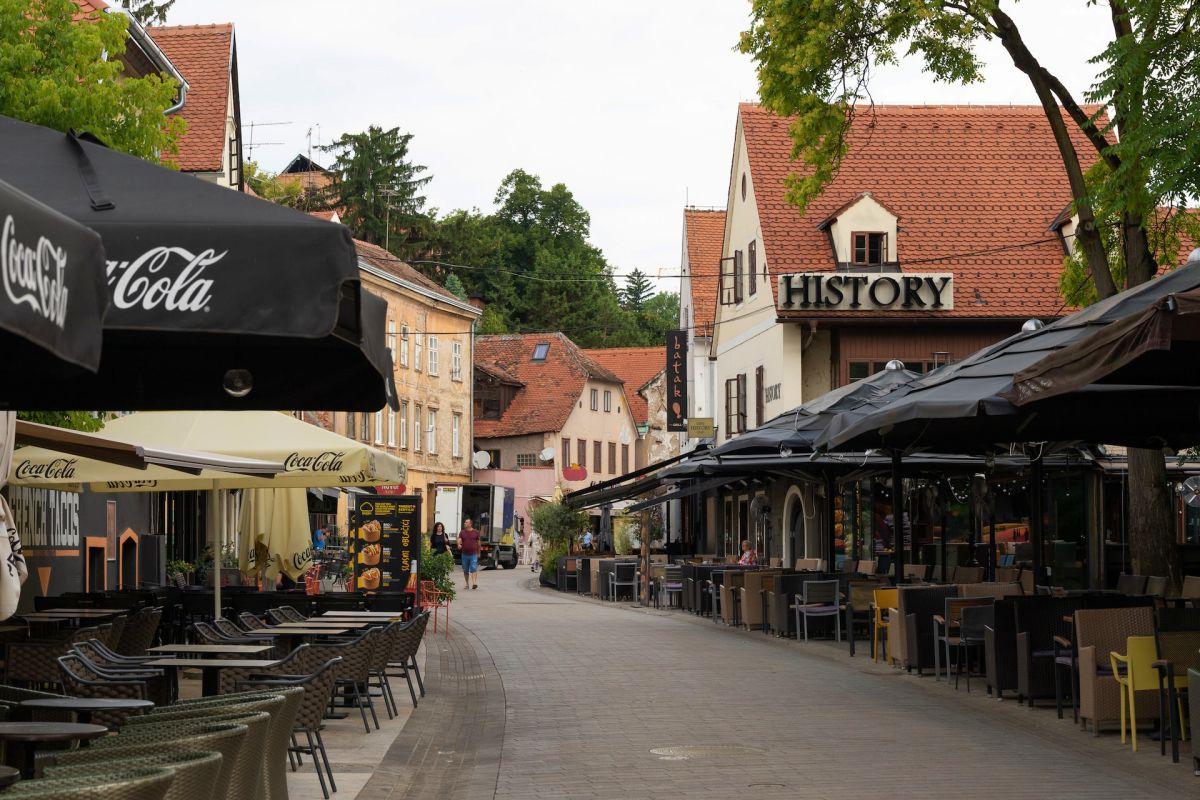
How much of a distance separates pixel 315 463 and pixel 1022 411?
21.7ft

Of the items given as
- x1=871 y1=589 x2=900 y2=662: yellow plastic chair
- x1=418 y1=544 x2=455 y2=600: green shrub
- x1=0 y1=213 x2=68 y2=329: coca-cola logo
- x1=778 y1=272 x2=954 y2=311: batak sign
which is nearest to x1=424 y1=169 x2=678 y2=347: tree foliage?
x1=778 y1=272 x2=954 y2=311: batak sign

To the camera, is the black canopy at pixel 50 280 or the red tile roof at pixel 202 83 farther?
the red tile roof at pixel 202 83

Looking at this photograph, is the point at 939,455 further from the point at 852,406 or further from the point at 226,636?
the point at 226,636

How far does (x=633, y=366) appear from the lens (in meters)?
87.7

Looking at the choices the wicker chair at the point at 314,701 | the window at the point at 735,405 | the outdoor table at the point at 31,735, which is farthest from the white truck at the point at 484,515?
the outdoor table at the point at 31,735

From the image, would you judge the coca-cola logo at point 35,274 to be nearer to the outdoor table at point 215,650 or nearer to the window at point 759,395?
the outdoor table at point 215,650

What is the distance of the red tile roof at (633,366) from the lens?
8756 cm

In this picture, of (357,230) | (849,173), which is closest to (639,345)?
(357,230)

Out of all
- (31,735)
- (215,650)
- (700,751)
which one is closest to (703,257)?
(700,751)

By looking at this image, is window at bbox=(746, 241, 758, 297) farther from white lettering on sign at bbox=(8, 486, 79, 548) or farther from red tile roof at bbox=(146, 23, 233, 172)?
white lettering on sign at bbox=(8, 486, 79, 548)

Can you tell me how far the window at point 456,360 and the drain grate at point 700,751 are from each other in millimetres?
55688

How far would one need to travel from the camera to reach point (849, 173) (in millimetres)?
40469

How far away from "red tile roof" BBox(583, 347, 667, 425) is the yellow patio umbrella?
219ft

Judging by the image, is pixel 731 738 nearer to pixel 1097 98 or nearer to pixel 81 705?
pixel 81 705
